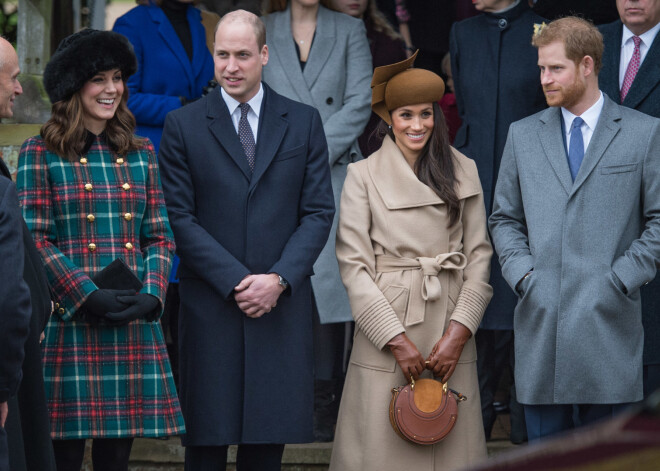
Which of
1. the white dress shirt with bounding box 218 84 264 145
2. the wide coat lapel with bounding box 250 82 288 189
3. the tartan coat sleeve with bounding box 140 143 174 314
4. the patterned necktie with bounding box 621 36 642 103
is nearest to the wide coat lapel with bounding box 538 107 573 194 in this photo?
the patterned necktie with bounding box 621 36 642 103

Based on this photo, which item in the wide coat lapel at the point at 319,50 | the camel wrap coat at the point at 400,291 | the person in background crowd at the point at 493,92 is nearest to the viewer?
the camel wrap coat at the point at 400,291

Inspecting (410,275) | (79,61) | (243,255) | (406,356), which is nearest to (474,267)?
(410,275)

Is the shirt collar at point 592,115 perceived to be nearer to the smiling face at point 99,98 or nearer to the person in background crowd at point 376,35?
the person in background crowd at point 376,35

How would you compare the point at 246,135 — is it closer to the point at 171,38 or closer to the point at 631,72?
the point at 171,38

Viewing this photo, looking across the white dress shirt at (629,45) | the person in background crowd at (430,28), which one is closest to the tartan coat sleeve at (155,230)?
the white dress shirt at (629,45)

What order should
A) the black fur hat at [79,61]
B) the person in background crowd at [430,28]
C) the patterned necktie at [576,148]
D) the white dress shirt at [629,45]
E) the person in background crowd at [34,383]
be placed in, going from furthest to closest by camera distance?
the person in background crowd at [430,28], the white dress shirt at [629,45], the patterned necktie at [576,148], the black fur hat at [79,61], the person in background crowd at [34,383]

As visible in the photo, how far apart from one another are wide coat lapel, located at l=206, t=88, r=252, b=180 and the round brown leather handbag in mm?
1098

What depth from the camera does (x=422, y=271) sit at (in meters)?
4.32

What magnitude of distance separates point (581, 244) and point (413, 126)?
2.93 ft

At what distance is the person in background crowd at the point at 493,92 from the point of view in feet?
16.8

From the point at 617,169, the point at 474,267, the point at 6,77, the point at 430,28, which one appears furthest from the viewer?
the point at 430,28

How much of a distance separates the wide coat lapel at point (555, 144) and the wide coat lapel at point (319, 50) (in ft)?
4.75

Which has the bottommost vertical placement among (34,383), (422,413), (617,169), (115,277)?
(422,413)

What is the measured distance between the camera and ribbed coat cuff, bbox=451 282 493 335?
427cm
